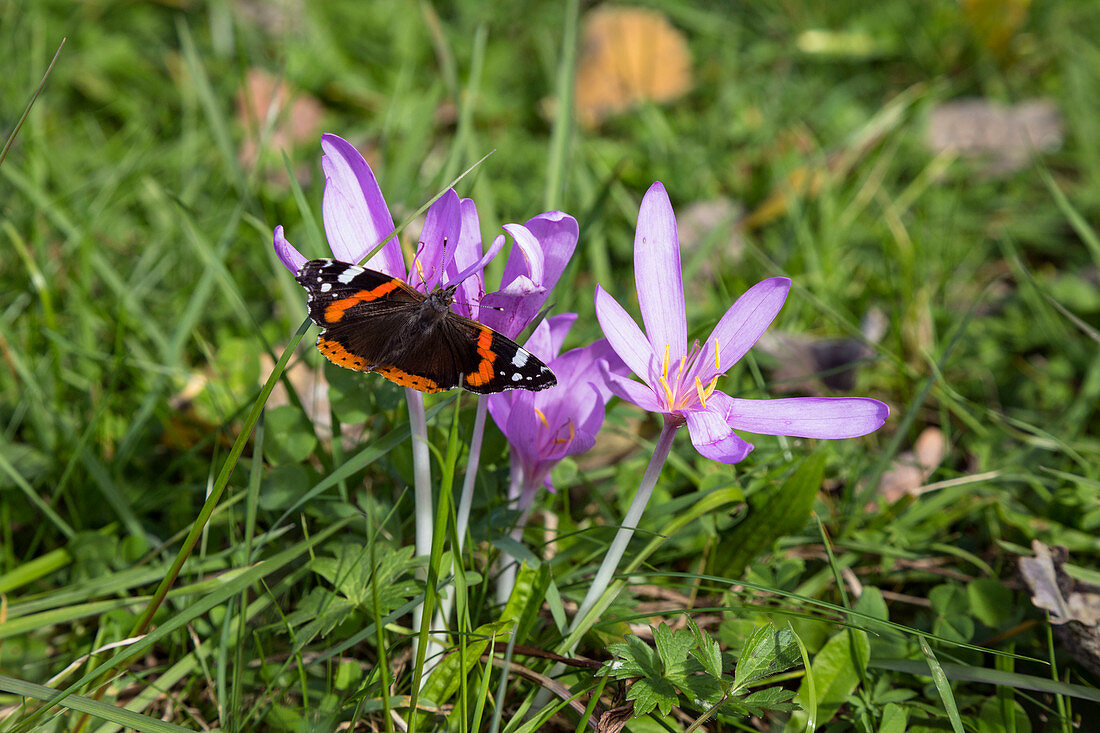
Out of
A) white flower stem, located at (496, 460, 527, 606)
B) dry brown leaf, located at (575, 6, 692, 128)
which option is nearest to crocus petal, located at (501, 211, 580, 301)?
white flower stem, located at (496, 460, 527, 606)

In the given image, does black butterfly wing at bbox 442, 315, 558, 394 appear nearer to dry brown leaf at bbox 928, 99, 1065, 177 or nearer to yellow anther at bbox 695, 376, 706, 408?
yellow anther at bbox 695, 376, 706, 408

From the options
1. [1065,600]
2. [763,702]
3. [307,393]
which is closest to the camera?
[763,702]

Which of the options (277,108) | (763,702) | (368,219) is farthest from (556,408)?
(277,108)

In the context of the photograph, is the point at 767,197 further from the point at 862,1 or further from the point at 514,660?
the point at 514,660

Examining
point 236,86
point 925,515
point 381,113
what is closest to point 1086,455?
point 925,515

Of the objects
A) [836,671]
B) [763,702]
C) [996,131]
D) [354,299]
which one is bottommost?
[836,671]

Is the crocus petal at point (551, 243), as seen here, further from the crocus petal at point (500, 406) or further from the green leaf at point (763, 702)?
the green leaf at point (763, 702)

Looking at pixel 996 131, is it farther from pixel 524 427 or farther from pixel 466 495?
pixel 466 495
